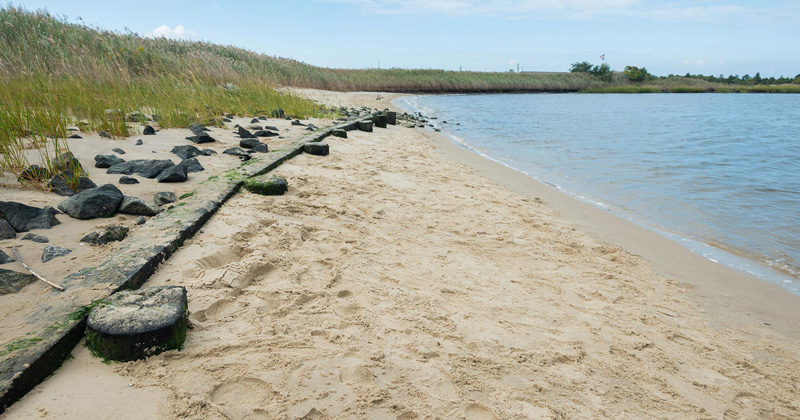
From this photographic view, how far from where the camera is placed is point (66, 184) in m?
3.06

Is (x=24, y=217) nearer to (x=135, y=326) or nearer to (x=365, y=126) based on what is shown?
(x=135, y=326)

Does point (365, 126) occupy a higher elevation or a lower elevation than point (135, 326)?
higher

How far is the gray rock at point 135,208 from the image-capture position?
9.15 ft

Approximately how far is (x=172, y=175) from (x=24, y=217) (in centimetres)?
124

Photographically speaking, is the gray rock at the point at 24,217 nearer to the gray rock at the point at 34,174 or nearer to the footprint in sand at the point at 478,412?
the gray rock at the point at 34,174

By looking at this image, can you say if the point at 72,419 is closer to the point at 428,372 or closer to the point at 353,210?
the point at 428,372

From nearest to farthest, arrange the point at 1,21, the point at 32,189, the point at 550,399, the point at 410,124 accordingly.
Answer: the point at 550,399 → the point at 32,189 → the point at 1,21 → the point at 410,124

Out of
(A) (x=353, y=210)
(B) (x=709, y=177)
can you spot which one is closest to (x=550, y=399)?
(A) (x=353, y=210)

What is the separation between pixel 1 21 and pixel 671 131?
61.3ft

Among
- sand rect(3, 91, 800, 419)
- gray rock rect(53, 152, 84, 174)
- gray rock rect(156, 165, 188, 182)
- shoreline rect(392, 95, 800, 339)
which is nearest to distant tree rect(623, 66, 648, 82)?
shoreline rect(392, 95, 800, 339)

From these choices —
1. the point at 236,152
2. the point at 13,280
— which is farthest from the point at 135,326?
the point at 236,152

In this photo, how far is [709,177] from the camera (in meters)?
7.11

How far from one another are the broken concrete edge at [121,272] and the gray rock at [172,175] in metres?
0.27

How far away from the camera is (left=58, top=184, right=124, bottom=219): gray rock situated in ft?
8.61
